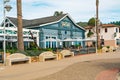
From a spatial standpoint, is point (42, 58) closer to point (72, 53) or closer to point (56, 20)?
point (72, 53)

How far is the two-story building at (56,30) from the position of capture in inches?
1773

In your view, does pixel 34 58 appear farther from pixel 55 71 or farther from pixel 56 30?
pixel 56 30

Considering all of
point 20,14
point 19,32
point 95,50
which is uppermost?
point 20,14

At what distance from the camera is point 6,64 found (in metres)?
21.3

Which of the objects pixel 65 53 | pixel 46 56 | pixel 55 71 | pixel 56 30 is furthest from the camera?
pixel 56 30

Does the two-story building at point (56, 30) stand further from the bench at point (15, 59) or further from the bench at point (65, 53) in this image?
the bench at point (15, 59)

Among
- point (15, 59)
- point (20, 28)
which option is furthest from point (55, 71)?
point (20, 28)

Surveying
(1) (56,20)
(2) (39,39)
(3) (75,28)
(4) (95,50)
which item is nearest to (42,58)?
(4) (95,50)

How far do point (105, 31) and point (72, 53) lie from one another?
4472cm

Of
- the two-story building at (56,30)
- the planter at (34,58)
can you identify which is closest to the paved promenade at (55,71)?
the planter at (34,58)

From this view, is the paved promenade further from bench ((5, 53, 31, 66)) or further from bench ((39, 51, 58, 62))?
bench ((39, 51, 58, 62))

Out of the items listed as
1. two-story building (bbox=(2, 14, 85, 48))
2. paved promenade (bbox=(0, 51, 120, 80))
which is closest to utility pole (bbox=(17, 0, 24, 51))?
paved promenade (bbox=(0, 51, 120, 80))

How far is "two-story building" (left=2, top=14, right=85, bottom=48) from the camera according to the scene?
45.0 m

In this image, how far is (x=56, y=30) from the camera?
48.6 meters
